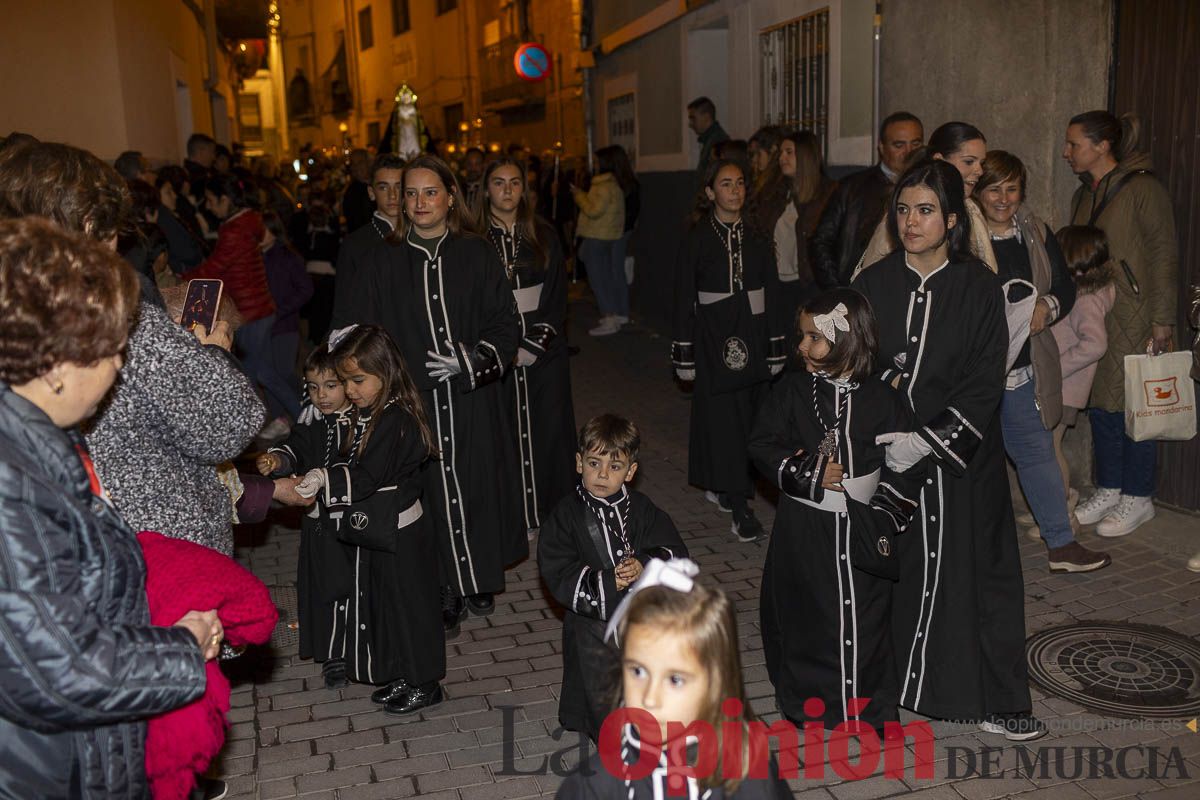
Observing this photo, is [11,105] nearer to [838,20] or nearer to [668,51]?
[668,51]

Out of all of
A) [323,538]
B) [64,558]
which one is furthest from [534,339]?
[64,558]

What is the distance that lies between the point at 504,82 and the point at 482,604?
24.8m

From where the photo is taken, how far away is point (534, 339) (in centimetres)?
638

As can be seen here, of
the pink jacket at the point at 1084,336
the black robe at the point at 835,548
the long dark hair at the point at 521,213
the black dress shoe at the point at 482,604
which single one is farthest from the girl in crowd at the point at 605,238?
the black robe at the point at 835,548

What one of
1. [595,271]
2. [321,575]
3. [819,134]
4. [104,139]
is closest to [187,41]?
[104,139]

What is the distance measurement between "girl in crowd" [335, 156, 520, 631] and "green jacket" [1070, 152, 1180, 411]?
3408mm

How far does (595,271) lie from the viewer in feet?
49.3

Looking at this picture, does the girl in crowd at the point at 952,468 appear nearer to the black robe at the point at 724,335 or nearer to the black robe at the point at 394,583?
the black robe at the point at 394,583

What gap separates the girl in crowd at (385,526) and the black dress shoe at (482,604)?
39.5 inches

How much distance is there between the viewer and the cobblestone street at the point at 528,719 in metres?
4.00

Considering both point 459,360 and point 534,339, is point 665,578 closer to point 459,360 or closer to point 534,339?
point 459,360

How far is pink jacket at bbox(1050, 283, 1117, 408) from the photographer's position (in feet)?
20.4

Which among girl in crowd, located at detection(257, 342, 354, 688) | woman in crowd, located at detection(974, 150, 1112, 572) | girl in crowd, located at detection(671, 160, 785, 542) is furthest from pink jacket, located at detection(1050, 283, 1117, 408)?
girl in crowd, located at detection(257, 342, 354, 688)

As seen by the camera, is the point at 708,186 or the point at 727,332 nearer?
the point at 727,332
